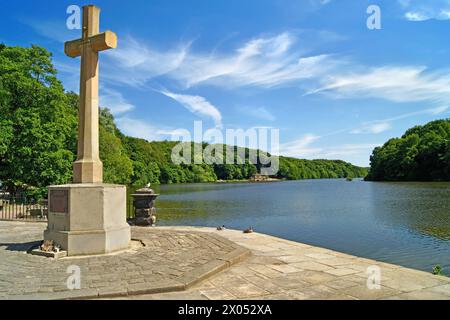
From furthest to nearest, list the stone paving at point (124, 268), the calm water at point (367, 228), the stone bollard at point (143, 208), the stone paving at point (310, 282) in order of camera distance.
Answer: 1. the calm water at point (367, 228)
2. the stone bollard at point (143, 208)
3. the stone paving at point (124, 268)
4. the stone paving at point (310, 282)

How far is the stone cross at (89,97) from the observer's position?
743cm

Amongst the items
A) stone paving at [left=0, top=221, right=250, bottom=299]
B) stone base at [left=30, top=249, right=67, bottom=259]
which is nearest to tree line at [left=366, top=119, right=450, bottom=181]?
stone paving at [left=0, top=221, right=250, bottom=299]

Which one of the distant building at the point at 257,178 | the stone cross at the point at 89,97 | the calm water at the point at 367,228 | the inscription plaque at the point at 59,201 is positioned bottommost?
the calm water at the point at 367,228

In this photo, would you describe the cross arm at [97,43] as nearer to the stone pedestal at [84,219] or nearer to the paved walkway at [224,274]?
the stone pedestal at [84,219]

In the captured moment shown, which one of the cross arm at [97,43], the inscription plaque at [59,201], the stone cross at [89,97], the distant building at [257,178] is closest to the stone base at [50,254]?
the inscription plaque at [59,201]

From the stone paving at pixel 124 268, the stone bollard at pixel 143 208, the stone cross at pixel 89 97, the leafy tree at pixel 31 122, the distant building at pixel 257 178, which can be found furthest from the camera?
the distant building at pixel 257 178

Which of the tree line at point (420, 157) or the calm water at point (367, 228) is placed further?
the tree line at point (420, 157)

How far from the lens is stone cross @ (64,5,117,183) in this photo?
7.43 meters

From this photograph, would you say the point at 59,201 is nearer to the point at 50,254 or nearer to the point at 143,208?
the point at 50,254

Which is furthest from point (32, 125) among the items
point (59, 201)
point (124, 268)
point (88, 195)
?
point (124, 268)

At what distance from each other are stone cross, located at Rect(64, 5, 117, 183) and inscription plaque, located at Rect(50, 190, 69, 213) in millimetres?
425
